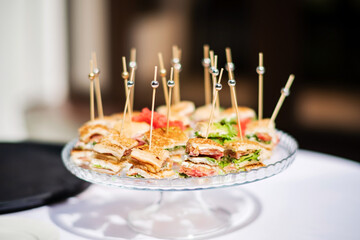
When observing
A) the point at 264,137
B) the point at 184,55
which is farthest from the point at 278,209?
the point at 184,55

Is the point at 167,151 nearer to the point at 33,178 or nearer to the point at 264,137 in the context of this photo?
the point at 264,137

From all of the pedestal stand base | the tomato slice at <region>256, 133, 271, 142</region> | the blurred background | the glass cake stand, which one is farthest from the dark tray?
the blurred background

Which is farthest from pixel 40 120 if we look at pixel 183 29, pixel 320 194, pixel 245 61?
pixel 320 194

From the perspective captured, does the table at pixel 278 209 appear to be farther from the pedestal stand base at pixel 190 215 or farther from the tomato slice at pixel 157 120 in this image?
the tomato slice at pixel 157 120

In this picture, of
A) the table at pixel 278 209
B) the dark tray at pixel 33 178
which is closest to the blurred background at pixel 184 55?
the dark tray at pixel 33 178

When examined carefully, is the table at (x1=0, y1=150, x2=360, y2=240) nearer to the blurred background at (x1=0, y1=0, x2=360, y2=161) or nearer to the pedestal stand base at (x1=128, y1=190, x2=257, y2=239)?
the pedestal stand base at (x1=128, y1=190, x2=257, y2=239)
